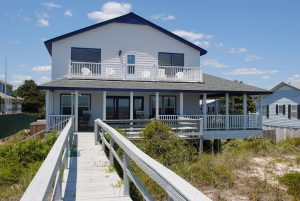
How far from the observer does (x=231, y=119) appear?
21703 mm

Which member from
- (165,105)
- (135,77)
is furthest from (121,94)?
(165,105)

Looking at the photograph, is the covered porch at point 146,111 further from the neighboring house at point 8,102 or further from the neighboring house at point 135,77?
the neighboring house at point 8,102

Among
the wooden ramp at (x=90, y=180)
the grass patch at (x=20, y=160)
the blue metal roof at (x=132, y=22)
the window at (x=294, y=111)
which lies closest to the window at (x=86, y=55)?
the blue metal roof at (x=132, y=22)

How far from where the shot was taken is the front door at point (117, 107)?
22859mm

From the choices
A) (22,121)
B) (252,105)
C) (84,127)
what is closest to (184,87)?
(84,127)

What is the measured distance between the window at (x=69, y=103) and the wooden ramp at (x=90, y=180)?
11.5 metres

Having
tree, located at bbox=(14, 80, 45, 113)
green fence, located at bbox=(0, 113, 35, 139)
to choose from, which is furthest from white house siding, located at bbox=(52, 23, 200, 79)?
tree, located at bbox=(14, 80, 45, 113)

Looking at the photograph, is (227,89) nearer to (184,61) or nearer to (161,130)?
(184,61)

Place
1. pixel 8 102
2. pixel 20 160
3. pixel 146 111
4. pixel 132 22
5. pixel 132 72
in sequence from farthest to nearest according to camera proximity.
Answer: pixel 8 102 → pixel 132 22 → pixel 146 111 → pixel 132 72 → pixel 20 160

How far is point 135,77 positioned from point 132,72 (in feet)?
2.17

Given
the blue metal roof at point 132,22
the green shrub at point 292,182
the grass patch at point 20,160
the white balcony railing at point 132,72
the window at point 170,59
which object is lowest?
the green shrub at point 292,182

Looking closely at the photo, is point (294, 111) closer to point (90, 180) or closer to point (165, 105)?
point (165, 105)

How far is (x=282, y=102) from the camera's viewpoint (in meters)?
34.9

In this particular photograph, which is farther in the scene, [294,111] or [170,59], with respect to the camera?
[294,111]
